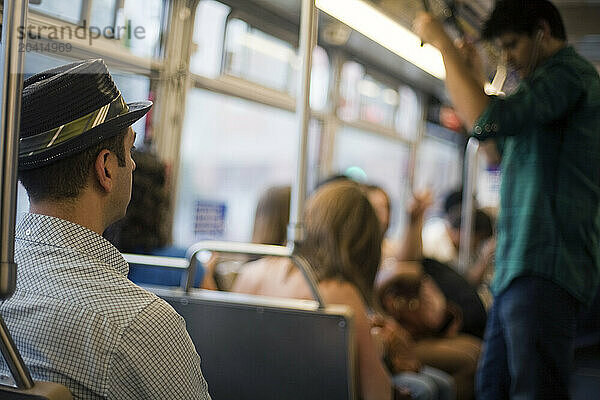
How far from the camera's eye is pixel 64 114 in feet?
3.56

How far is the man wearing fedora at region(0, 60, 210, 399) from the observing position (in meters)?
1.06

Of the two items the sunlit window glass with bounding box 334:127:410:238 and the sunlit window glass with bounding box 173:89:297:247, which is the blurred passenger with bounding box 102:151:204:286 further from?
the sunlit window glass with bounding box 334:127:410:238

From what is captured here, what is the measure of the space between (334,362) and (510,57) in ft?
3.19

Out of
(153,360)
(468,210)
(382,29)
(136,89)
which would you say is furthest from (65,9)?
(468,210)

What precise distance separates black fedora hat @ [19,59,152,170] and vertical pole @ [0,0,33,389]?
11cm

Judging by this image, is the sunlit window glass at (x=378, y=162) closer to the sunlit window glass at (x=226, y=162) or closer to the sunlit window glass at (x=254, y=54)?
the sunlit window glass at (x=226, y=162)

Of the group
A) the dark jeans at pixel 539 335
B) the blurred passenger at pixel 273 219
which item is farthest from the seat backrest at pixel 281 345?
the blurred passenger at pixel 273 219

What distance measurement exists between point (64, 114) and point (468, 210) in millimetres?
3915

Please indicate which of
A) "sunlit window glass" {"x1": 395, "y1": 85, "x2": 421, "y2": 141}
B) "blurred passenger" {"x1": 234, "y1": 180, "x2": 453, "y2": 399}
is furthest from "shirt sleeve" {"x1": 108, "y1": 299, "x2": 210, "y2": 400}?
"sunlit window glass" {"x1": 395, "y1": 85, "x2": 421, "y2": 141}

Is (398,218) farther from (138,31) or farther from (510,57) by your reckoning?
(138,31)

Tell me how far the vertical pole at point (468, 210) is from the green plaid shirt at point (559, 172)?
267 centimetres

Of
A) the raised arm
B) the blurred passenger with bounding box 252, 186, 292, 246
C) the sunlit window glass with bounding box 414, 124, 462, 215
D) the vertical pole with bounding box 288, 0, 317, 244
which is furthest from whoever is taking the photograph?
the sunlit window glass with bounding box 414, 124, 462, 215

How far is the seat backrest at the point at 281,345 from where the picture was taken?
1.76 meters

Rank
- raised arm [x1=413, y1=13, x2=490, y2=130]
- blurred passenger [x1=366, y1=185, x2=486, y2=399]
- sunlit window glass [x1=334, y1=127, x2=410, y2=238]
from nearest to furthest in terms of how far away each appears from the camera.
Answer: raised arm [x1=413, y1=13, x2=490, y2=130]
blurred passenger [x1=366, y1=185, x2=486, y2=399]
sunlit window glass [x1=334, y1=127, x2=410, y2=238]
